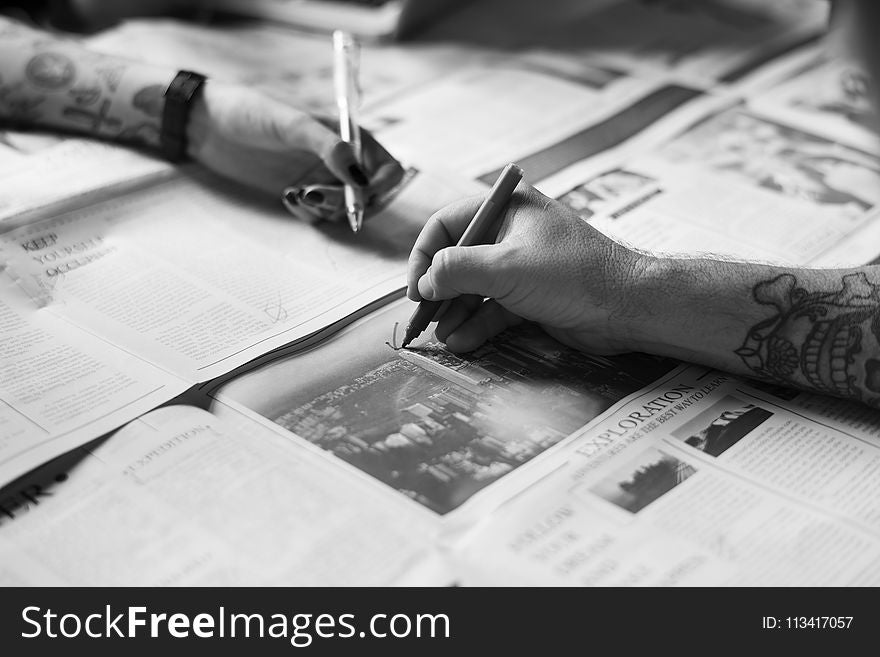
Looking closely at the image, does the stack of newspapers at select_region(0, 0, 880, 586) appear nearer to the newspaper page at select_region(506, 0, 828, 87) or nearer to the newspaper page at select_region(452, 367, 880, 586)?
the newspaper page at select_region(452, 367, 880, 586)

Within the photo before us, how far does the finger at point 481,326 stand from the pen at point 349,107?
0.74 ft

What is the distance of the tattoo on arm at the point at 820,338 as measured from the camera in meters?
0.79

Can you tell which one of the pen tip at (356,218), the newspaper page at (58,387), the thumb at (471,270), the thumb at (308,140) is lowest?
the newspaper page at (58,387)

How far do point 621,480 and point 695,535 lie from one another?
0.07 m

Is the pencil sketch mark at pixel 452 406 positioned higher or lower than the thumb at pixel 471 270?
lower

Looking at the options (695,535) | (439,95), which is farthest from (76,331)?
(439,95)

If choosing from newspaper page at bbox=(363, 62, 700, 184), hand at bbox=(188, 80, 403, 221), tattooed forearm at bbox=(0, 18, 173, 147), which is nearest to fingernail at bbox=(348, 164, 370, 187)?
hand at bbox=(188, 80, 403, 221)

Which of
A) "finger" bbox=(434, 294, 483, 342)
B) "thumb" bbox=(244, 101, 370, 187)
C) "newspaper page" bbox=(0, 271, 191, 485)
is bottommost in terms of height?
"newspaper page" bbox=(0, 271, 191, 485)

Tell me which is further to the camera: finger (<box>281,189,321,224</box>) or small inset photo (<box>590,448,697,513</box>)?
finger (<box>281,189,321,224</box>)

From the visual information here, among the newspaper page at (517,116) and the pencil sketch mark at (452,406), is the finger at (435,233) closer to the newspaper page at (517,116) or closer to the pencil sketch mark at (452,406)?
the pencil sketch mark at (452,406)

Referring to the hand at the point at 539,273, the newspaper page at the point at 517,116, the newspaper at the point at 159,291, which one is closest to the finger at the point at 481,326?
the hand at the point at 539,273

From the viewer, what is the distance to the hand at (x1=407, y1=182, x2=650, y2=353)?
31.9 inches

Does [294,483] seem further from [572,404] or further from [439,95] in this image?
[439,95]

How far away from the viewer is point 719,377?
33.1 inches
